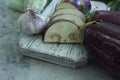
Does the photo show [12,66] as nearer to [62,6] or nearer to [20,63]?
[20,63]

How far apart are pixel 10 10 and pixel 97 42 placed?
45cm

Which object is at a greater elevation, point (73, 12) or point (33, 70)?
point (73, 12)

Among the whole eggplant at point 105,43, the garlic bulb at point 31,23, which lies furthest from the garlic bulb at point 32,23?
the whole eggplant at point 105,43

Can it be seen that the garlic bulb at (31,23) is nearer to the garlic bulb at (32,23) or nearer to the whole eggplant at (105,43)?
the garlic bulb at (32,23)

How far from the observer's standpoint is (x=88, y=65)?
0.67 metres

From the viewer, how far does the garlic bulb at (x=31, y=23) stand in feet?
2.30

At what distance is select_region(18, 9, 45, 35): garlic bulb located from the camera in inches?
27.6

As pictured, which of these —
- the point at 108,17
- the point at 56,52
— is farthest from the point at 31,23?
the point at 108,17

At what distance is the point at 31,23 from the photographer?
70 centimetres

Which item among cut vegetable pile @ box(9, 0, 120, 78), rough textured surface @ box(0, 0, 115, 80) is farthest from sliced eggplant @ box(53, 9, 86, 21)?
rough textured surface @ box(0, 0, 115, 80)

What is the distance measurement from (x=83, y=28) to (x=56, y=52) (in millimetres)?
104

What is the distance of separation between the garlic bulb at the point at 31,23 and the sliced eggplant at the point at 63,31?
0.04 m

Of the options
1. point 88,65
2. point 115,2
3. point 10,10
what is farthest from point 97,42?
point 10,10

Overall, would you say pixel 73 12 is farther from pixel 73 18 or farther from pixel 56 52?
pixel 56 52
